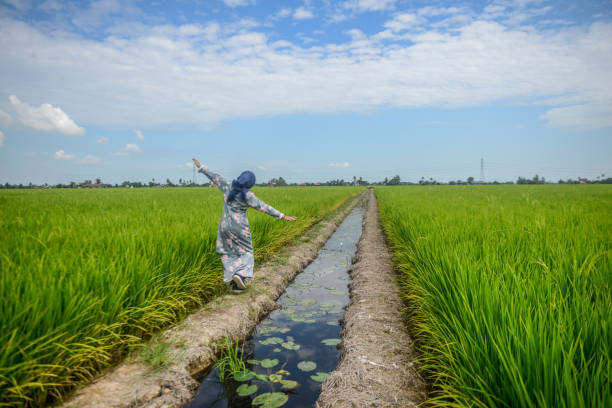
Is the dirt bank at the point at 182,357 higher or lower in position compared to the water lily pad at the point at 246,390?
higher

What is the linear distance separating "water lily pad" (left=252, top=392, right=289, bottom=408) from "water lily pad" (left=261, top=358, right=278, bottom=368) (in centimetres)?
36

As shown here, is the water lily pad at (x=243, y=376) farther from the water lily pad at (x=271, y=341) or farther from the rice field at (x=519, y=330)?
the rice field at (x=519, y=330)

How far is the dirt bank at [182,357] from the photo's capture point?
200 centimetres

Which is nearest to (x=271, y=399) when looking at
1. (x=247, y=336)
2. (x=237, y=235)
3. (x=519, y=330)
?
(x=247, y=336)

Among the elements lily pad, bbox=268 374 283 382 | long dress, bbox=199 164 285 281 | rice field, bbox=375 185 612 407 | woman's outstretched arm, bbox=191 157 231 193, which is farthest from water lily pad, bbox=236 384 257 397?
woman's outstretched arm, bbox=191 157 231 193

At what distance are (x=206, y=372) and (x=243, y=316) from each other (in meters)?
0.89

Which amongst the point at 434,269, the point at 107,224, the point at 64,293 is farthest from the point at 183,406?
the point at 107,224

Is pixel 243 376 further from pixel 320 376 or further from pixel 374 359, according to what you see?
→ pixel 374 359

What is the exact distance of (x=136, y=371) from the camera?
88.8 inches

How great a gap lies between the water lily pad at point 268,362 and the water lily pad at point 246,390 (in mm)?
278

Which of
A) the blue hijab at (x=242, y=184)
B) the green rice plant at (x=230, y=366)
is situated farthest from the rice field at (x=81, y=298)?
the blue hijab at (x=242, y=184)

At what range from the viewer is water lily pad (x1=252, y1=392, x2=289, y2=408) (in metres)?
2.09

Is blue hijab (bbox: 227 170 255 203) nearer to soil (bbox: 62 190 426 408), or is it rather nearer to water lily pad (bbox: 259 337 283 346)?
soil (bbox: 62 190 426 408)

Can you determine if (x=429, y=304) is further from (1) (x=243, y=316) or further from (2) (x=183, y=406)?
(2) (x=183, y=406)
